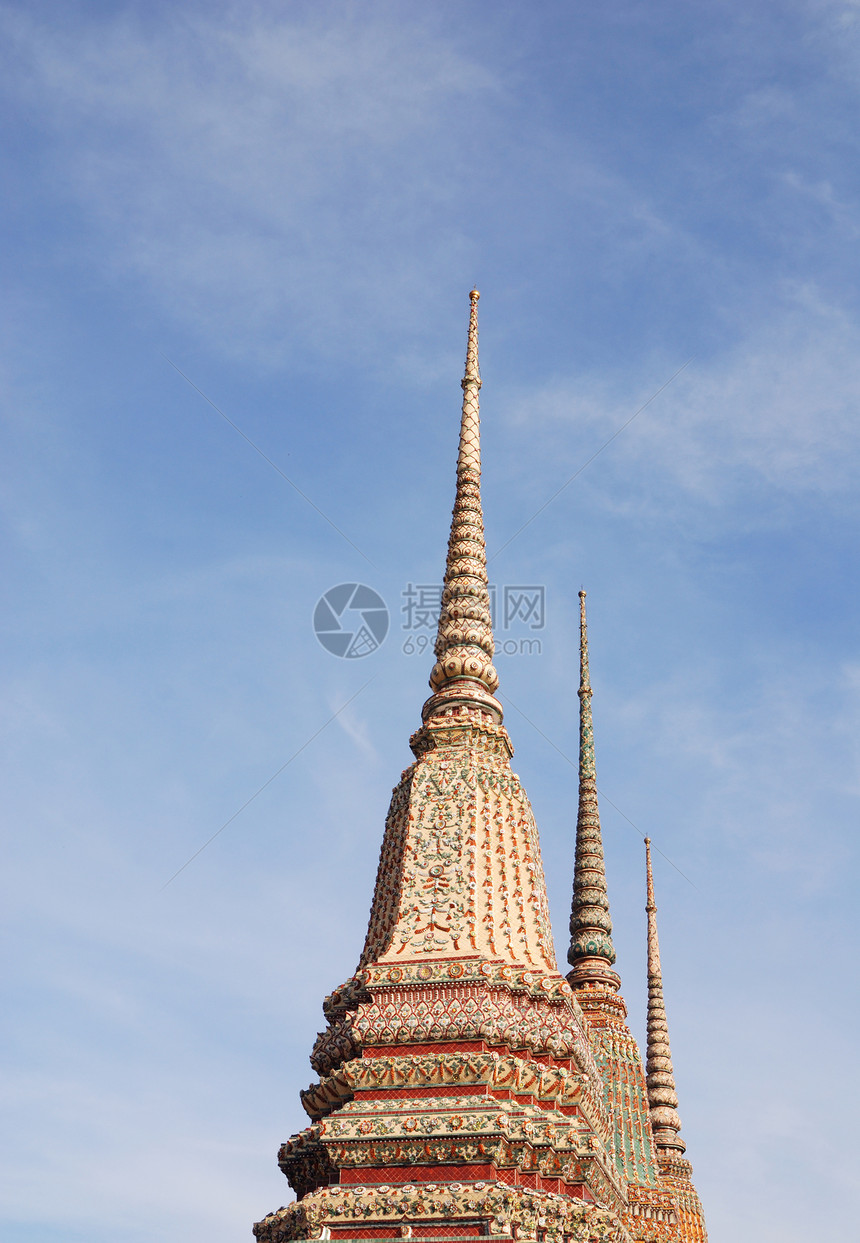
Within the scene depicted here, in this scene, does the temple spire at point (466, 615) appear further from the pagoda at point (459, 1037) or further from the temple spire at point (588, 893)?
the temple spire at point (588, 893)

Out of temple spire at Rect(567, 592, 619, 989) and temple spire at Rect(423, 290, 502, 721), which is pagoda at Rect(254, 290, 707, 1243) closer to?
temple spire at Rect(423, 290, 502, 721)

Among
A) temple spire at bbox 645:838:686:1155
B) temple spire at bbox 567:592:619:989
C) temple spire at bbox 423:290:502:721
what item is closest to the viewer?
temple spire at bbox 423:290:502:721

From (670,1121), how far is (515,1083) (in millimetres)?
26545

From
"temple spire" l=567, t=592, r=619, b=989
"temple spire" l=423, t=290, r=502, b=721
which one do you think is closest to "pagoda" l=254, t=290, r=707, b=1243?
"temple spire" l=423, t=290, r=502, b=721

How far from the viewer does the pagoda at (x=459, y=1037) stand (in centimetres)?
1598

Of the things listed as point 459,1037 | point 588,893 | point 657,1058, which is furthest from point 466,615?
point 657,1058

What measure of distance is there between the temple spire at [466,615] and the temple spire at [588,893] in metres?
12.3

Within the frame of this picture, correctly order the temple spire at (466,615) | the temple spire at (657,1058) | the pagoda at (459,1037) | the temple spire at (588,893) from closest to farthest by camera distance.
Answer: the pagoda at (459,1037) → the temple spire at (466,615) → the temple spire at (588,893) → the temple spire at (657,1058)

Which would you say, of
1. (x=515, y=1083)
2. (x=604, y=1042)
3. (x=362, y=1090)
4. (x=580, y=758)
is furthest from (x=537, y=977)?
(x=580, y=758)

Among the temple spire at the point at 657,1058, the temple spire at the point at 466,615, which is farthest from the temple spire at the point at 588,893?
the temple spire at the point at 466,615

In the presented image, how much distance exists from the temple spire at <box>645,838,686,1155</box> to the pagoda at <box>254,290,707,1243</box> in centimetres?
2041

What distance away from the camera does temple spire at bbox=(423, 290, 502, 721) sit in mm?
23062

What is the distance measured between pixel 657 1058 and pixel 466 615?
1000 inches

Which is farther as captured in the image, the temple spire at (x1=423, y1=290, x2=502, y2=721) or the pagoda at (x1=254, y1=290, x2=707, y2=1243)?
the temple spire at (x1=423, y1=290, x2=502, y2=721)
